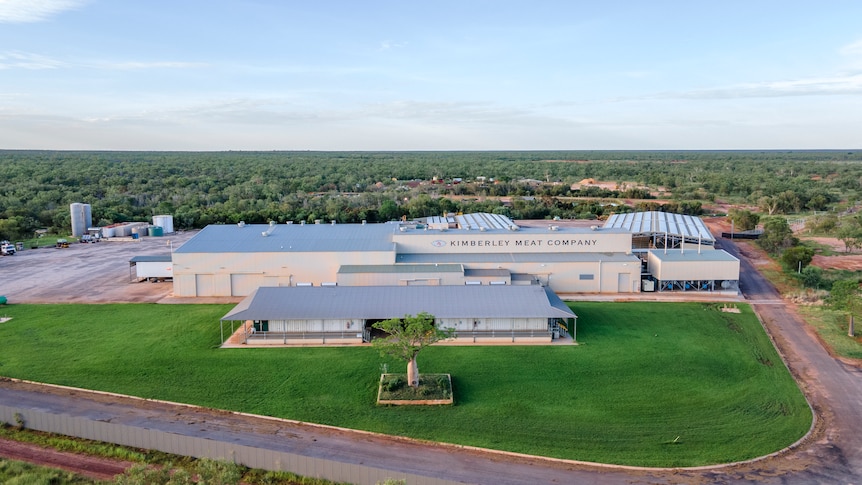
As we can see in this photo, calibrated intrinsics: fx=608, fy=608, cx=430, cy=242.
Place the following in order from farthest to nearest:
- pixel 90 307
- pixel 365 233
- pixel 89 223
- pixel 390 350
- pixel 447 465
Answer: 1. pixel 89 223
2. pixel 365 233
3. pixel 90 307
4. pixel 390 350
5. pixel 447 465

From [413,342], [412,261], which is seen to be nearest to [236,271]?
[412,261]

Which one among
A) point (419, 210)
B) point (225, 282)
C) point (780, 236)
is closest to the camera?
point (225, 282)

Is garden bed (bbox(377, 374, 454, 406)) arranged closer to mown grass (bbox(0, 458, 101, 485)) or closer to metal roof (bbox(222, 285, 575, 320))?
metal roof (bbox(222, 285, 575, 320))

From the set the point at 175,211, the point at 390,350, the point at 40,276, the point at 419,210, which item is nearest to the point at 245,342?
the point at 390,350

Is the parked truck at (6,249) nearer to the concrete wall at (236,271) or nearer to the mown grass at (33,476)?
the concrete wall at (236,271)

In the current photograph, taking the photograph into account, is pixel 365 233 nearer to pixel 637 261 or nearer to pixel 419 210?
pixel 637 261

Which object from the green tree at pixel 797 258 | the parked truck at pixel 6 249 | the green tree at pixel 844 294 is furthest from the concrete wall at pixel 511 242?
the parked truck at pixel 6 249

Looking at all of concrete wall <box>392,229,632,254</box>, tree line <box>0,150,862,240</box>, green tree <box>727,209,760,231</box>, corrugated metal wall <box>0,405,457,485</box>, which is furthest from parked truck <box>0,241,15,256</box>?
green tree <box>727,209,760,231</box>
